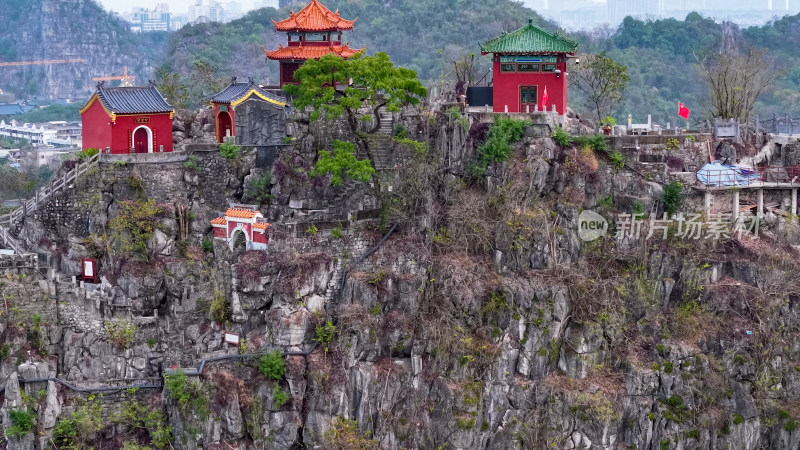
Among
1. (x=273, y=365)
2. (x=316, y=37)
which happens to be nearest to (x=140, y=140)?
(x=316, y=37)

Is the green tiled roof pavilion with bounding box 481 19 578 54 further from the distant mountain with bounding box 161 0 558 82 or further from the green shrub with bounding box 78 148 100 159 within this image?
the distant mountain with bounding box 161 0 558 82

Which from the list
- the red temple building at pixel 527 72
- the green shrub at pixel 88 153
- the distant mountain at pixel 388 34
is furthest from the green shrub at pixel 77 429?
the distant mountain at pixel 388 34

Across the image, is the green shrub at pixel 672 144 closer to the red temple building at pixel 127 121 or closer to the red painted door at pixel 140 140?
the red temple building at pixel 127 121

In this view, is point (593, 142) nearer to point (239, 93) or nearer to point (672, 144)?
point (672, 144)

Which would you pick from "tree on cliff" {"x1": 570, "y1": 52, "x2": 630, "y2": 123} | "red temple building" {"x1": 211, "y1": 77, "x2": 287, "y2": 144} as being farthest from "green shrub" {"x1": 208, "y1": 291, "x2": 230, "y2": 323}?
"tree on cliff" {"x1": 570, "y1": 52, "x2": 630, "y2": 123}

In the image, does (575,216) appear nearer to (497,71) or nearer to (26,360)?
(497,71)

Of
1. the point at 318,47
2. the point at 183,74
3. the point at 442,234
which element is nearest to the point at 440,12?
the point at 183,74
